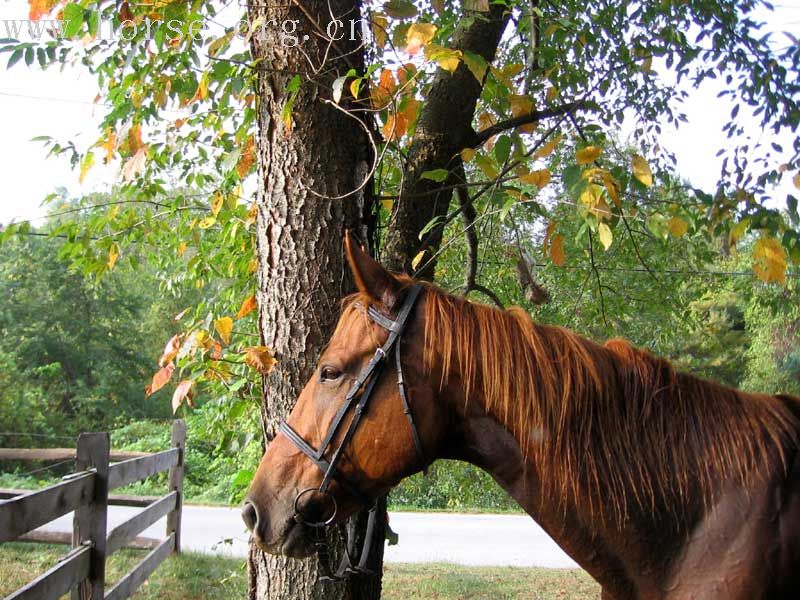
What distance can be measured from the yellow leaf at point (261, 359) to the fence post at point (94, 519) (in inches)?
100

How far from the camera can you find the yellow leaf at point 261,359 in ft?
7.83

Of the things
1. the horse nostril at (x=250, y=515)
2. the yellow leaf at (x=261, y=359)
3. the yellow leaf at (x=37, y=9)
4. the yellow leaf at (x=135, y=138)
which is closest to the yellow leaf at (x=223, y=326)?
the yellow leaf at (x=261, y=359)

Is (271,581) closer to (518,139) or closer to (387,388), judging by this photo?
(387,388)

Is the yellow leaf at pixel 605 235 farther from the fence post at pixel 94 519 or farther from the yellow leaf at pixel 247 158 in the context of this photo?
the fence post at pixel 94 519

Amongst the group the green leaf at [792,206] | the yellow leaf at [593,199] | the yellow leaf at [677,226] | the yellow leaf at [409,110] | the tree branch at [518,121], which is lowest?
the yellow leaf at [677,226]

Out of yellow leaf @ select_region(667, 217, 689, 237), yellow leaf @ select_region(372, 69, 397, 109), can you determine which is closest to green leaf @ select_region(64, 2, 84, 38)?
yellow leaf @ select_region(372, 69, 397, 109)

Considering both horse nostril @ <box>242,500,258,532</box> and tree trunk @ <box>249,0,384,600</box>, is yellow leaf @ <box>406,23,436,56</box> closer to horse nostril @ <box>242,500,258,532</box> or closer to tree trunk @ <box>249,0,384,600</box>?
tree trunk @ <box>249,0,384,600</box>

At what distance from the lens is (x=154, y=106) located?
9.76 ft

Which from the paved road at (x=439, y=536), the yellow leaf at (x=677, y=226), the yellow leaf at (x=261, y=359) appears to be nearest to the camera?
the yellow leaf at (x=677, y=226)

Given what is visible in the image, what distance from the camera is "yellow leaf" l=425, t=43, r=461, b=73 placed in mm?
1983

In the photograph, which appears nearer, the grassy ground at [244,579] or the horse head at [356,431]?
the horse head at [356,431]

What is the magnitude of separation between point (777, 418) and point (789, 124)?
281cm

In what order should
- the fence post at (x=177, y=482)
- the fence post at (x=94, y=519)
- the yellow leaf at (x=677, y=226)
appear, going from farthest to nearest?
the fence post at (x=177, y=482) → the fence post at (x=94, y=519) → the yellow leaf at (x=677, y=226)

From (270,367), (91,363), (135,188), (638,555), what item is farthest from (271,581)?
(91,363)
